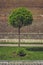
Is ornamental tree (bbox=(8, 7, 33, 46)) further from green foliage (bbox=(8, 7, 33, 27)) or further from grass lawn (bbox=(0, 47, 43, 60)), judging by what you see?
grass lawn (bbox=(0, 47, 43, 60))

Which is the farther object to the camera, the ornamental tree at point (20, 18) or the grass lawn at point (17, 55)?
the ornamental tree at point (20, 18)

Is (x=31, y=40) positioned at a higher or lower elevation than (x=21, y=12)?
lower

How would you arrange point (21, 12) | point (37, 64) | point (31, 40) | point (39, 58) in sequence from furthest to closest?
point (31, 40)
point (21, 12)
point (39, 58)
point (37, 64)

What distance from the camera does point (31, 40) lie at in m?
15.5

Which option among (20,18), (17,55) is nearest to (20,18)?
(20,18)

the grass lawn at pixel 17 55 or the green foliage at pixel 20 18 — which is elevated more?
the green foliage at pixel 20 18

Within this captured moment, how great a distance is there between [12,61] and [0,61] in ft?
1.27

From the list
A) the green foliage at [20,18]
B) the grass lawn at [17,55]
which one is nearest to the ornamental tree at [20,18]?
the green foliage at [20,18]

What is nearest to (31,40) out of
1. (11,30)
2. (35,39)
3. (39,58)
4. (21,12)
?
(35,39)

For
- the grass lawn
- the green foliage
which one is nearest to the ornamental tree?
the green foliage

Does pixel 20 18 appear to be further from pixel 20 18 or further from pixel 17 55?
pixel 17 55

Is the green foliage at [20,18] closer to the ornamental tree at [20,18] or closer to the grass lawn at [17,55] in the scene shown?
the ornamental tree at [20,18]

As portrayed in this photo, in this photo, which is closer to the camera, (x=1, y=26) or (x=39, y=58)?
(x=39, y=58)

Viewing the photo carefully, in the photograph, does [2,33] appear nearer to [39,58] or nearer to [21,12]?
[21,12]
